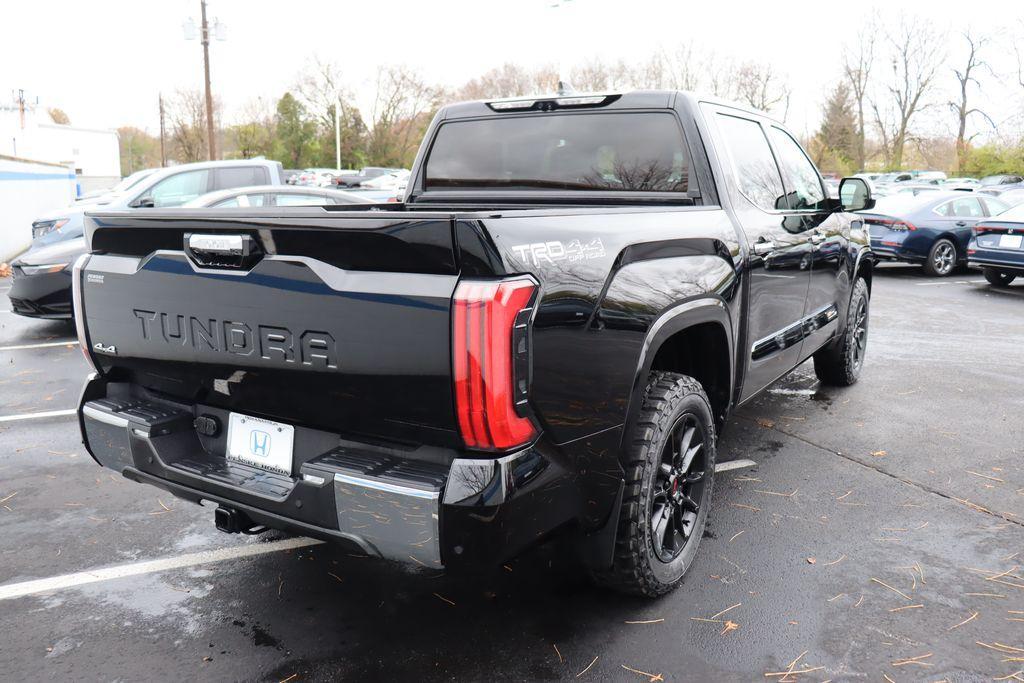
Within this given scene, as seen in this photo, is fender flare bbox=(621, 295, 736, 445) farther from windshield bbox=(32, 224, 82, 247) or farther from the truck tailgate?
windshield bbox=(32, 224, 82, 247)

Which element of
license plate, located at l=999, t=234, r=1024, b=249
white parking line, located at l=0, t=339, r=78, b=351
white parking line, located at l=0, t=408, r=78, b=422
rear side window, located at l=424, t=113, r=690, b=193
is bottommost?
white parking line, located at l=0, t=339, r=78, b=351

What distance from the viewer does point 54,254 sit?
873 cm

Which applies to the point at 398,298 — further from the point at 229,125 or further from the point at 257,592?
the point at 229,125

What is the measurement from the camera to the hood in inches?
339

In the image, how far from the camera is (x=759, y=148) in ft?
14.9

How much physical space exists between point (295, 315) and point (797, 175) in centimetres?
371

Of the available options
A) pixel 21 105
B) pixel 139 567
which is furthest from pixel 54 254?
pixel 21 105

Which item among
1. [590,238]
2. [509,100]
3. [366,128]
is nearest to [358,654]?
[590,238]

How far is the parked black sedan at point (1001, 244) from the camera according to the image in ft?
38.9

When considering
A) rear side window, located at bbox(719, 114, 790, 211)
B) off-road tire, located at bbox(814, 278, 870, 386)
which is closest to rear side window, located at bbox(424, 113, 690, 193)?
rear side window, located at bbox(719, 114, 790, 211)

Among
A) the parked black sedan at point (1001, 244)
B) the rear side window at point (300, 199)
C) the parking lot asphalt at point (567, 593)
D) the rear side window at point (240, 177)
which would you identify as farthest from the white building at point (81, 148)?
the parking lot asphalt at point (567, 593)

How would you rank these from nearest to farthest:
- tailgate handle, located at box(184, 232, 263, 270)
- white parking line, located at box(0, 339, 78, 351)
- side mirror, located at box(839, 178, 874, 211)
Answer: tailgate handle, located at box(184, 232, 263, 270) < side mirror, located at box(839, 178, 874, 211) < white parking line, located at box(0, 339, 78, 351)

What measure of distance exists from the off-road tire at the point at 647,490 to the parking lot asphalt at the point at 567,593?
15 cm

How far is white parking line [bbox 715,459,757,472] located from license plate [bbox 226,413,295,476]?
2813 millimetres
